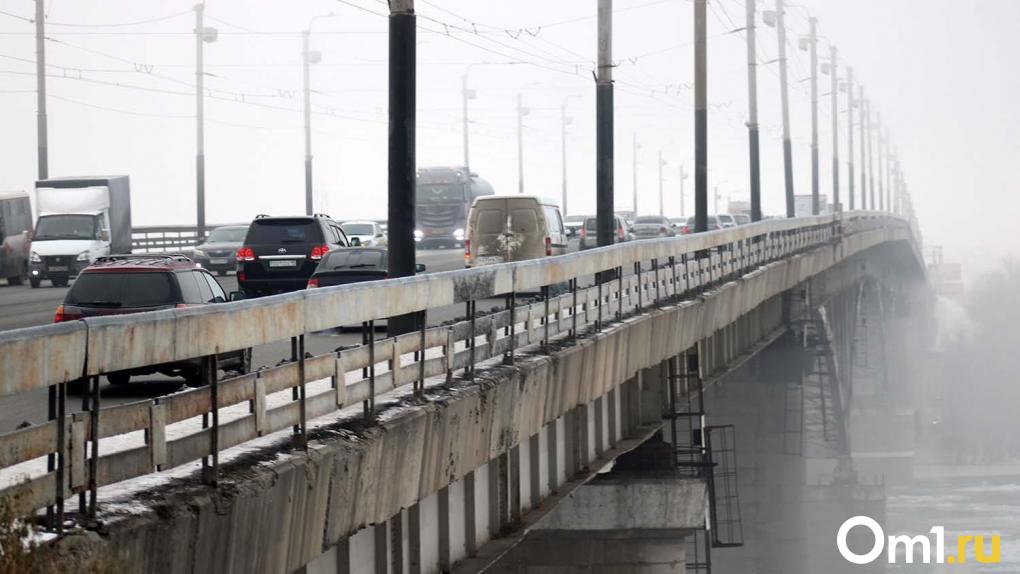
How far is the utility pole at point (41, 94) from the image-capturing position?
56.0 metres

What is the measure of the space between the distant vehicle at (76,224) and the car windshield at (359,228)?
11.0m

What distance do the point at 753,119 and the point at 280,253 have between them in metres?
27.9

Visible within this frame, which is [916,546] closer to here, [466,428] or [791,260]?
[791,260]

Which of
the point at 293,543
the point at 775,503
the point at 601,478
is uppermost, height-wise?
the point at 293,543

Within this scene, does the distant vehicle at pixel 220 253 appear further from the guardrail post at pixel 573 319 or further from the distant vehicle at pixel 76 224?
the guardrail post at pixel 573 319

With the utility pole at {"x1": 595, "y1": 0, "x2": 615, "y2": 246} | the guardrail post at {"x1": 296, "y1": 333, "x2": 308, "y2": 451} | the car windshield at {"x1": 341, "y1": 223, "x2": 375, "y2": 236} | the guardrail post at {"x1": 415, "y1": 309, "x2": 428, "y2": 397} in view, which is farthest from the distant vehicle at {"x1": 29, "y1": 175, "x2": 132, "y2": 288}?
the guardrail post at {"x1": 296, "y1": 333, "x2": 308, "y2": 451}

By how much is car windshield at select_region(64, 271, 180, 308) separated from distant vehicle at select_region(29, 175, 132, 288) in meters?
26.8

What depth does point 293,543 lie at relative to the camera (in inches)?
352

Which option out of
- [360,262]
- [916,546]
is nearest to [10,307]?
[360,262]

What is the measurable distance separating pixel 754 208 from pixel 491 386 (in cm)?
4817

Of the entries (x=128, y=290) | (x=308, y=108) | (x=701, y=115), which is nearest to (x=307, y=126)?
(x=308, y=108)

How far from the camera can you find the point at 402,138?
17000 millimetres

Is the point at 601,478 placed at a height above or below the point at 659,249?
below

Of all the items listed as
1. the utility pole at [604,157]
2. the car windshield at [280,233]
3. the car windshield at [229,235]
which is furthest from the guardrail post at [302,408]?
the car windshield at [229,235]
